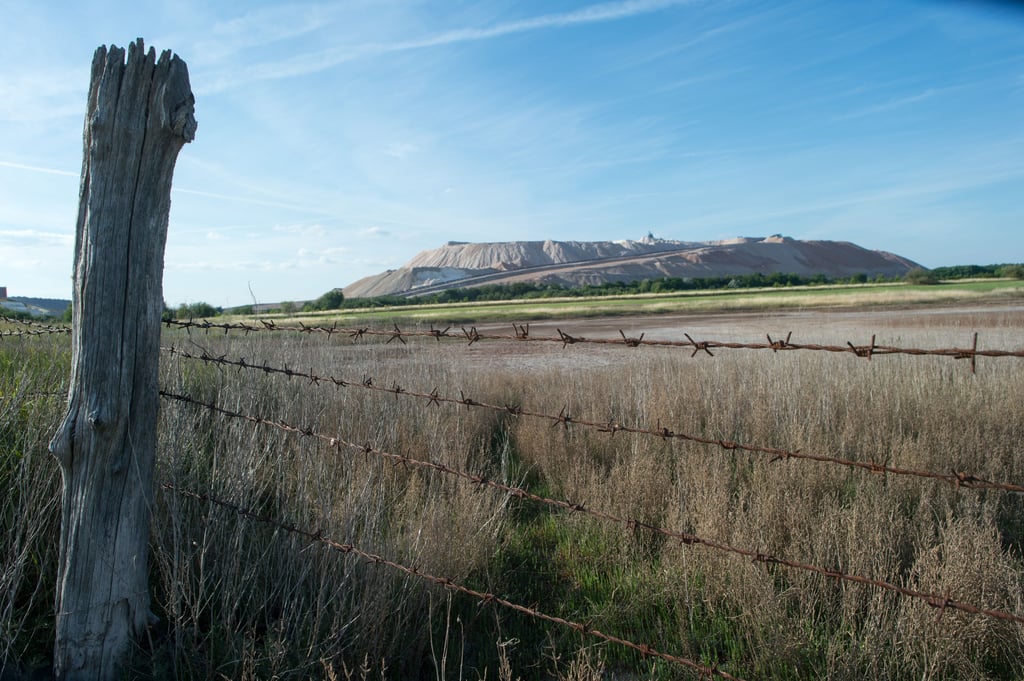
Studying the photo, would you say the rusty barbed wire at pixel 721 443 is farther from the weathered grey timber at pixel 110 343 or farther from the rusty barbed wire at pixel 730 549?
the weathered grey timber at pixel 110 343

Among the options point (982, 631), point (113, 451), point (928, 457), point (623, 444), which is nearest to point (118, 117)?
point (113, 451)

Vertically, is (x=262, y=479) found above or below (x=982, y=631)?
above

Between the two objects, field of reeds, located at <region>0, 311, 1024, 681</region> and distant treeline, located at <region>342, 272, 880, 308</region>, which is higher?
distant treeline, located at <region>342, 272, 880, 308</region>

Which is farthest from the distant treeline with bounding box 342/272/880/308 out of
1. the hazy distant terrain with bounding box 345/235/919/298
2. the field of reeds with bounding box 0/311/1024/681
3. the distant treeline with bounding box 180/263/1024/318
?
the field of reeds with bounding box 0/311/1024/681

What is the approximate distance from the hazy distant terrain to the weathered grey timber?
6621 centimetres

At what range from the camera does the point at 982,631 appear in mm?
2559

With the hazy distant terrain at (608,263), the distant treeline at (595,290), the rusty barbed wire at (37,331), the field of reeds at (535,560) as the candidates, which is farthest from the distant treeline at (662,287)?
the field of reeds at (535,560)

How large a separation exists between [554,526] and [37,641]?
267 cm

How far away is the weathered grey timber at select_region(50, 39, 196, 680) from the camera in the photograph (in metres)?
2.30

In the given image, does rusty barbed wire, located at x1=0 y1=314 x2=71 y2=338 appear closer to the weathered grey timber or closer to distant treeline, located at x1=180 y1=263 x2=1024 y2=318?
the weathered grey timber

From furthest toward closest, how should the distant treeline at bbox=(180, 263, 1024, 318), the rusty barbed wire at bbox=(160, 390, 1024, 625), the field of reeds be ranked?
the distant treeline at bbox=(180, 263, 1024, 318) → the field of reeds → the rusty barbed wire at bbox=(160, 390, 1024, 625)

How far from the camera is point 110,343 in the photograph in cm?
231

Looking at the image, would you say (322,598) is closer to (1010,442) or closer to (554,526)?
(554,526)

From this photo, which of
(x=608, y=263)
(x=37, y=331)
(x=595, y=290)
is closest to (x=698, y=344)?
(x=37, y=331)
